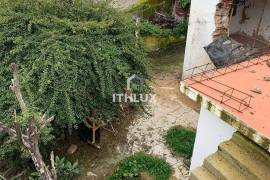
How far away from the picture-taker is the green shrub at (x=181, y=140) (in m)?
7.68

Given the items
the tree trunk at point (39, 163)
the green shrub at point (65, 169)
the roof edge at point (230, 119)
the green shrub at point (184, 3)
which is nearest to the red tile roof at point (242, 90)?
the roof edge at point (230, 119)

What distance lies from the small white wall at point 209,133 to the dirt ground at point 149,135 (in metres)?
0.98

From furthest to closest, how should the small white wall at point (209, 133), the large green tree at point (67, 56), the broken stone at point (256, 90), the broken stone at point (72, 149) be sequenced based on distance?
the broken stone at point (72, 149) < the large green tree at point (67, 56) < the small white wall at point (209, 133) < the broken stone at point (256, 90)

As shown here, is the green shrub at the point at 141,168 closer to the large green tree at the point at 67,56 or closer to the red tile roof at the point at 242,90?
the large green tree at the point at 67,56

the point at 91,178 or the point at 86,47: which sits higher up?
the point at 86,47

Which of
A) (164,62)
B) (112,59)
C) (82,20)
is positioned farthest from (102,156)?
(164,62)

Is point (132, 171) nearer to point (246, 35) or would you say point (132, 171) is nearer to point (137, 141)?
point (137, 141)

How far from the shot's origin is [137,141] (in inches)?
313

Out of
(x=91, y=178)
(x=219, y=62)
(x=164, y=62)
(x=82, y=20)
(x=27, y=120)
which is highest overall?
(x=82, y=20)

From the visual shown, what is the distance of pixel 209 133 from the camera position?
237 inches

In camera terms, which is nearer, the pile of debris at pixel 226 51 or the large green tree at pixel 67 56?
the large green tree at pixel 67 56

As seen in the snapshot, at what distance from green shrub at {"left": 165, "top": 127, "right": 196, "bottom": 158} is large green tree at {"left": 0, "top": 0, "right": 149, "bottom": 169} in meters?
1.38

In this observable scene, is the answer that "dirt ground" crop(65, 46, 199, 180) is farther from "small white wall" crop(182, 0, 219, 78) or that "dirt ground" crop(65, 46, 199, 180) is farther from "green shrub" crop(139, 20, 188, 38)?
"green shrub" crop(139, 20, 188, 38)

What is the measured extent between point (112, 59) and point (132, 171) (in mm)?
2104
